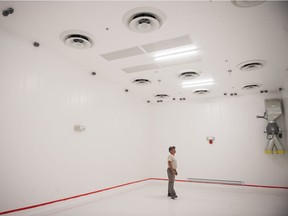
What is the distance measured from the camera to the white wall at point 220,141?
793cm

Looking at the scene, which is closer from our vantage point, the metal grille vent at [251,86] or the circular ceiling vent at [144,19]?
the circular ceiling vent at [144,19]

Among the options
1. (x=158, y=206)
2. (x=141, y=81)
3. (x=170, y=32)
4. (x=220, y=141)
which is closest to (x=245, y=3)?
(x=170, y=32)

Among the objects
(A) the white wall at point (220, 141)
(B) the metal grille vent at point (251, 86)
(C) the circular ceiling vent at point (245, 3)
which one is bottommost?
(A) the white wall at point (220, 141)

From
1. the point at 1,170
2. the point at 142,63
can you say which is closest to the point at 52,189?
the point at 1,170

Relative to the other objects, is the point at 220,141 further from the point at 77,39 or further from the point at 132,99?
the point at 77,39

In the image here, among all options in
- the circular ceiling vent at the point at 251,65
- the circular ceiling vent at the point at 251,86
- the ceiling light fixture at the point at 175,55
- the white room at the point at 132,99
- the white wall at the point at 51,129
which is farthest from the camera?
the circular ceiling vent at the point at 251,86

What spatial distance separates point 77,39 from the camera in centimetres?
447

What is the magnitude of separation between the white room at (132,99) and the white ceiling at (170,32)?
26 mm

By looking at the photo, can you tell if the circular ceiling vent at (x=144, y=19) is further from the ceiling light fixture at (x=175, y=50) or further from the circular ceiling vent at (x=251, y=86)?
the circular ceiling vent at (x=251, y=86)

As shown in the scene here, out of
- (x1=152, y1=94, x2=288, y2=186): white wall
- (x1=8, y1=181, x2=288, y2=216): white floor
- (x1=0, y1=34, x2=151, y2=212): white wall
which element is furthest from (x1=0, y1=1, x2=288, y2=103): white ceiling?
(x1=8, y1=181, x2=288, y2=216): white floor

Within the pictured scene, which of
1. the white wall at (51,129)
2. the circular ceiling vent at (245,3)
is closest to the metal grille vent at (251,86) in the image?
the circular ceiling vent at (245,3)

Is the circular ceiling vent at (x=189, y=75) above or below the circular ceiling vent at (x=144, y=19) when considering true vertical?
below

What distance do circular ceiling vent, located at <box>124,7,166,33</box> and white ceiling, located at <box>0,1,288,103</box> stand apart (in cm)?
5

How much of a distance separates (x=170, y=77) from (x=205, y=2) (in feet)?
11.7
